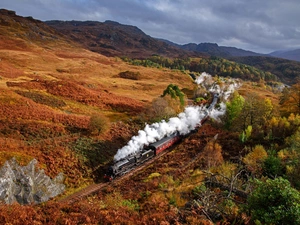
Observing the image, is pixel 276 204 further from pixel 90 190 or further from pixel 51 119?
pixel 51 119

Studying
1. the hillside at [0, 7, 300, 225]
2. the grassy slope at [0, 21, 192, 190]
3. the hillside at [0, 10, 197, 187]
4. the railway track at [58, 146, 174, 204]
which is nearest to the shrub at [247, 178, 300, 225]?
the hillside at [0, 7, 300, 225]

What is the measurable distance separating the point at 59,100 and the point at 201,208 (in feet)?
170

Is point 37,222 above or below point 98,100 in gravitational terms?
above

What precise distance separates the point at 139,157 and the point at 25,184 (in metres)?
16.2

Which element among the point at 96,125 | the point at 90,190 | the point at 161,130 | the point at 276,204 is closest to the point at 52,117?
the point at 96,125

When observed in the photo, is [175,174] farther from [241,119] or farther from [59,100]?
[59,100]

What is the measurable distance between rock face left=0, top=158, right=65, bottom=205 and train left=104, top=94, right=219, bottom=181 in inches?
270

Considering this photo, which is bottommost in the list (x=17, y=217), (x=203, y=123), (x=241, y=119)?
(x=203, y=123)

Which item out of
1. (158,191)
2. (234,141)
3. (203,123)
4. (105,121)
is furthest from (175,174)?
(203,123)

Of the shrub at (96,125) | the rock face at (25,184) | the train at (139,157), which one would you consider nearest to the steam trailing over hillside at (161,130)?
the train at (139,157)

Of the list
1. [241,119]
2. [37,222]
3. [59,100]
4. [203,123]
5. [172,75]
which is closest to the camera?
[37,222]

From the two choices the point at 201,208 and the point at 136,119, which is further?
the point at 136,119

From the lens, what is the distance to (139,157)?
36438 mm

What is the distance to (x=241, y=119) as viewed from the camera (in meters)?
53.1
